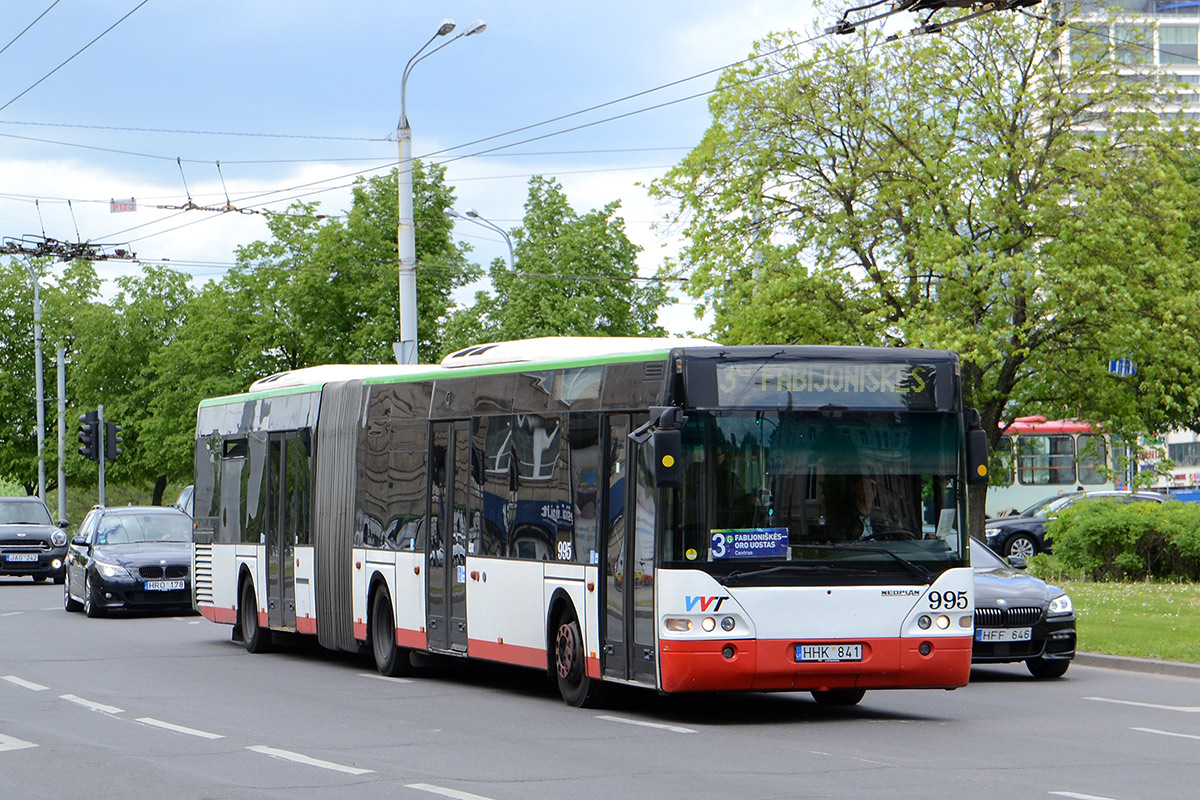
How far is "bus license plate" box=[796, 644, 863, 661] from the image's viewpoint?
12.5 m

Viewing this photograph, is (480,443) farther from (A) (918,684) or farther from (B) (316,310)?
(B) (316,310)

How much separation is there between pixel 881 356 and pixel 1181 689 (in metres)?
5.19

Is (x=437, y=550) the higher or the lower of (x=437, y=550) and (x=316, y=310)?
the lower

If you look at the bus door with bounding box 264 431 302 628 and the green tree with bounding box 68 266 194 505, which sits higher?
the green tree with bounding box 68 266 194 505

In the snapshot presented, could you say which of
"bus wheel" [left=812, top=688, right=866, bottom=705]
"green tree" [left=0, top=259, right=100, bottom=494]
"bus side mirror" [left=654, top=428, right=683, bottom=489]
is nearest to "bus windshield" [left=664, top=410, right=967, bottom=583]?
"bus side mirror" [left=654, top=428, right=683, bottom=489]

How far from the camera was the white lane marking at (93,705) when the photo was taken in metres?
13.8

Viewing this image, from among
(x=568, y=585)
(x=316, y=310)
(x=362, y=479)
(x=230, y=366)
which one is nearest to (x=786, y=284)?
(x=362, y=479)

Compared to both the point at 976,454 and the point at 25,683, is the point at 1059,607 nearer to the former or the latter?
the point at 976,454

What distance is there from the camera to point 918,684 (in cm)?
1283

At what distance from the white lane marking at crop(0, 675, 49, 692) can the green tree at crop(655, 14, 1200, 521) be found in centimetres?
1789

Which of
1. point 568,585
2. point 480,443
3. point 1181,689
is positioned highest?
point 480,443

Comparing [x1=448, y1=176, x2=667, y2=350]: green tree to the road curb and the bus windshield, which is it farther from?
the bus windshield

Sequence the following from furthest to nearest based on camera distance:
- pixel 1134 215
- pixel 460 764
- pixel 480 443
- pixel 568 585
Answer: pixel 1134 215 < pixel 480 443 < pixel 568 585 < pixel 460 764

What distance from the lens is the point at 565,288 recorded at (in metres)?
50.1
